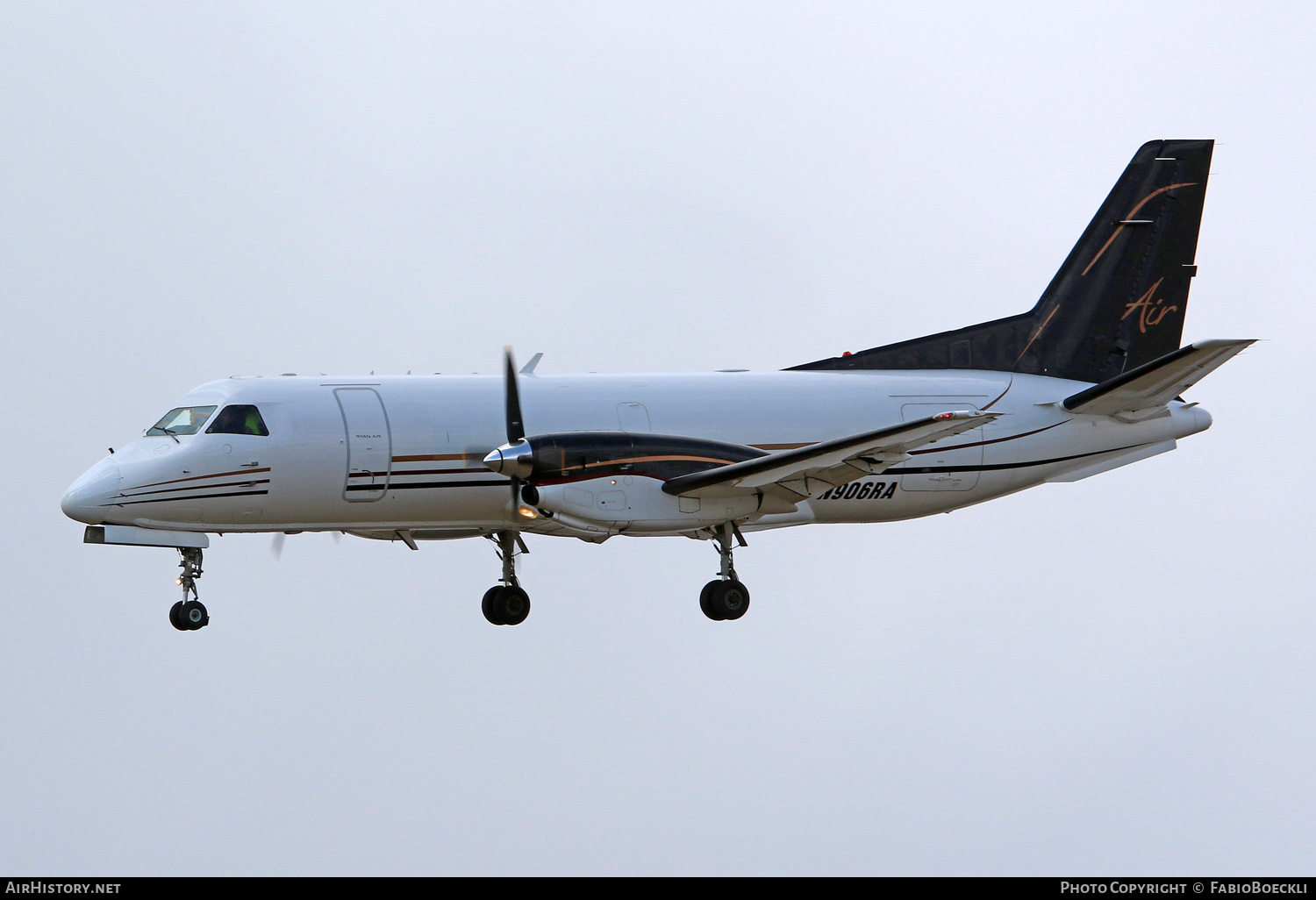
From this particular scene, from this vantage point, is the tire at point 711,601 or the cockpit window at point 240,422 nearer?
the cockpit window at point 240,422

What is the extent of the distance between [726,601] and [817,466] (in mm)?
2364

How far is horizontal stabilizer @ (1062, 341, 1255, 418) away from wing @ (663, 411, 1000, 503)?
3.22 m

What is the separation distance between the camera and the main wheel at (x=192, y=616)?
62.7 feet

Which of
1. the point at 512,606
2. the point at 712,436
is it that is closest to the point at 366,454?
the point at 512,606

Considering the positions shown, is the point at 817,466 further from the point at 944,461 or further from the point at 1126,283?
the point at 1126,283

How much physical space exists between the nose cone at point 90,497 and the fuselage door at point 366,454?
9.49 ft

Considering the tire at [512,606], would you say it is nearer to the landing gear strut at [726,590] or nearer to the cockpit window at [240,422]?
the landing gear strut at [726,590]

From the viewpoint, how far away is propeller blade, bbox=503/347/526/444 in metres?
18.8

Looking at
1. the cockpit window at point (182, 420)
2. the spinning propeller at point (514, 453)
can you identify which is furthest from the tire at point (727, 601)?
the cockpit window at point (182, 420)

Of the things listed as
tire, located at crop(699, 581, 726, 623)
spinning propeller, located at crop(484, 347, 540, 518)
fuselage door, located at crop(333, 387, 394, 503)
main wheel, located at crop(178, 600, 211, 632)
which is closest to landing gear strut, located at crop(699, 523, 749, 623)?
tire, located at crop(699, 581, 726, 623)

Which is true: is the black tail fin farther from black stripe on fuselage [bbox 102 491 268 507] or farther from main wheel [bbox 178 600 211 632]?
main wheel [bbox 178 600 211 632]

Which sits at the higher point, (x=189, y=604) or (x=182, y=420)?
(x=182, y=420)

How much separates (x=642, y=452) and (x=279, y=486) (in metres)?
4.71

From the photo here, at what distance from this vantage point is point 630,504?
18875mm
